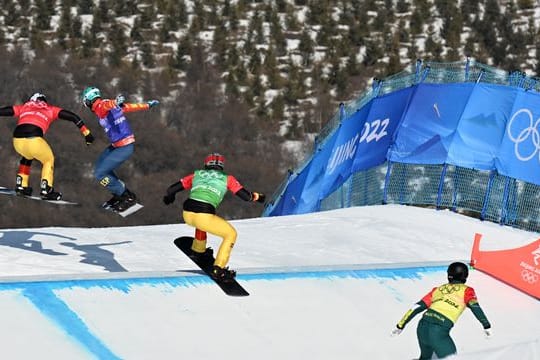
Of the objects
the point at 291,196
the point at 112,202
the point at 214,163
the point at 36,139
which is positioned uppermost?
the point at 214,163

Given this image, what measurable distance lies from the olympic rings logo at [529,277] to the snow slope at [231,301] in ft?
0.79

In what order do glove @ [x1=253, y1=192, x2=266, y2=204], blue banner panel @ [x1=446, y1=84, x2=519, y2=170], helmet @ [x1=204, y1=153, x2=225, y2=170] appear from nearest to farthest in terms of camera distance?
glove @ [x1=253, y1=192, x2=266, y2=204]
helmet @ [x1=204, y1=153, x2=225, y2=170]
blue banner panel @ [x1=446, y1=84, x2=519, y2=170]

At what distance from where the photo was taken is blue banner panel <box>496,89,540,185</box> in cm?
1945

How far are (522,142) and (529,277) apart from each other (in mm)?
5684

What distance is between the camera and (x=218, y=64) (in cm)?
5506

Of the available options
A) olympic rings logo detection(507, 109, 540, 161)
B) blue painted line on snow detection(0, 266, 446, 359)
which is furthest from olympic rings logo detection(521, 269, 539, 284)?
olympic rings logo detection(507, 109, 540, 161)

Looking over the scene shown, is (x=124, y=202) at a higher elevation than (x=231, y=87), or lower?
higher

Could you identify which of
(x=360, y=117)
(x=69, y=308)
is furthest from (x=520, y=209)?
(x=69, y=308)

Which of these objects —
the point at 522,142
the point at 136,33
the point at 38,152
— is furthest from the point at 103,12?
the point at 38,152

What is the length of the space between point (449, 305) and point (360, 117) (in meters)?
12.2

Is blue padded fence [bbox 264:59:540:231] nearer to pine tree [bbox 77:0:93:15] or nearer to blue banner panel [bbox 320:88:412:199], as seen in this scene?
blue banner panel [bbox 320:88:412:199]

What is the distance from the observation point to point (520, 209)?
1989 centimetres

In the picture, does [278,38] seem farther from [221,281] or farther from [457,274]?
[457,274]

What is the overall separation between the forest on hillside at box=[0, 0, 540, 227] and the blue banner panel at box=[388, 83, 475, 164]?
82.1 feet
